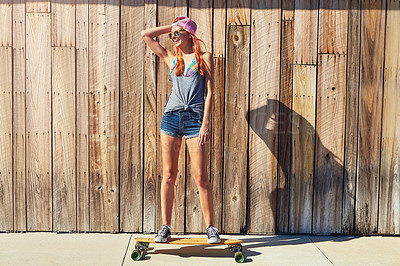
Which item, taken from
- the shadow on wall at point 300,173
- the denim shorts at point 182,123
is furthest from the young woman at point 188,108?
the shadow on wall at point 300,173

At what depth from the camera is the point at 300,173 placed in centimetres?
474

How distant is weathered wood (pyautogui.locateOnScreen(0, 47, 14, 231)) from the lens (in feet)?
15.2

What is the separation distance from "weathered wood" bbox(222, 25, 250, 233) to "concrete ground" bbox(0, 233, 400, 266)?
245 mm

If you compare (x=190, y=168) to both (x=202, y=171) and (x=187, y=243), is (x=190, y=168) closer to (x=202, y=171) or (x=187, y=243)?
(x=202, y=171)

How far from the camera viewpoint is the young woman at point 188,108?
161 inches

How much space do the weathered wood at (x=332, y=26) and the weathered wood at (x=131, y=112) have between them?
1660 mm

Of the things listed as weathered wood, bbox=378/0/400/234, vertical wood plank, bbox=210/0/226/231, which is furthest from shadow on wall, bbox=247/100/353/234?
weathered wood, bbox=378/0/400/234

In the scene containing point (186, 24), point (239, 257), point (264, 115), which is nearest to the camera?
point (239, 257)

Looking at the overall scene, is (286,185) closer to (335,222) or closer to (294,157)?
(294,157)

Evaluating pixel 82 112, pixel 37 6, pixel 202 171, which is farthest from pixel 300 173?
pixel 37 6

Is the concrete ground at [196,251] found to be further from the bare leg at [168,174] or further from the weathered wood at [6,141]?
the bare leg at [168,174]

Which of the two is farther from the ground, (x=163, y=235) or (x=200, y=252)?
(x=163, y=235)

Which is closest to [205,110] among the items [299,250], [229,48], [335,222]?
[229,48]

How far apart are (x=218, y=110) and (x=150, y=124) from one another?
2.12 ft
